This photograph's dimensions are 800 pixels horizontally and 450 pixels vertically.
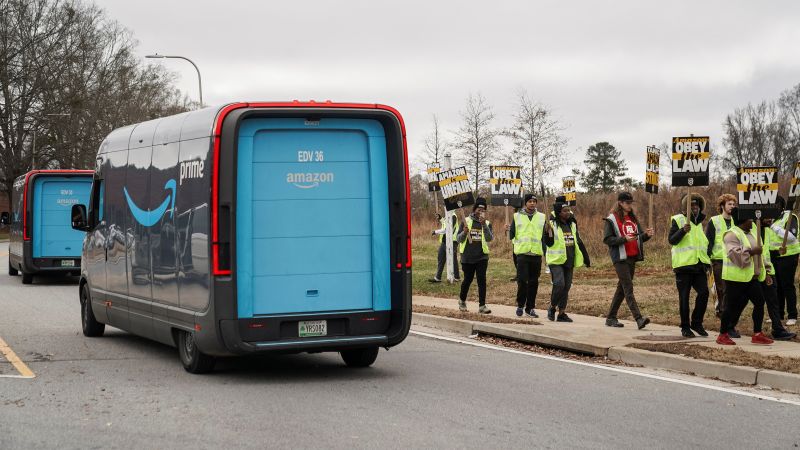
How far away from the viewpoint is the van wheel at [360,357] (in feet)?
39.1

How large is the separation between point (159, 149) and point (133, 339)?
11.8ft

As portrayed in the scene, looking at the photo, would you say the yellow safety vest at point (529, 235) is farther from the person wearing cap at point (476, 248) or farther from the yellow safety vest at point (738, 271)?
the yellow safety vest at point (738, 271)

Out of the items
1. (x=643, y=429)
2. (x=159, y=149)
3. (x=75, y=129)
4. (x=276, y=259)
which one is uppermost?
(x=75, y=129)

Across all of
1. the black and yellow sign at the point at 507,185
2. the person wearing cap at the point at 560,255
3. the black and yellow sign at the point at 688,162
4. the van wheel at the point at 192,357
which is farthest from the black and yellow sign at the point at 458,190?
the van wheel at the point at 192,357

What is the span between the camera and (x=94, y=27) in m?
62.2

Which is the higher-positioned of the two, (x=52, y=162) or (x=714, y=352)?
(x=52, y=162)

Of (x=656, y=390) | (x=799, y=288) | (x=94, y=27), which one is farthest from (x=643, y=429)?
(x=94, y=27)

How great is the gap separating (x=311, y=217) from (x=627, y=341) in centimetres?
483

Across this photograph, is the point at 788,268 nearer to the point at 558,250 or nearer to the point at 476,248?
the point at 558,250

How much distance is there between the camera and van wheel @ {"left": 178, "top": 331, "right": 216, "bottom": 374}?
11.1m

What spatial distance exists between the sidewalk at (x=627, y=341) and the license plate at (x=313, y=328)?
12.5ft

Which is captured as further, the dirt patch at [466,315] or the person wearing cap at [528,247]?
the person wearing cap at [528,247]

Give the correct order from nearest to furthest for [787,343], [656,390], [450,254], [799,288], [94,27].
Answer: [656,390] → [787,343] → [799,288] → [450,254] → [94,27]

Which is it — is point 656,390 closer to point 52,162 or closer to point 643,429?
point 643,429
